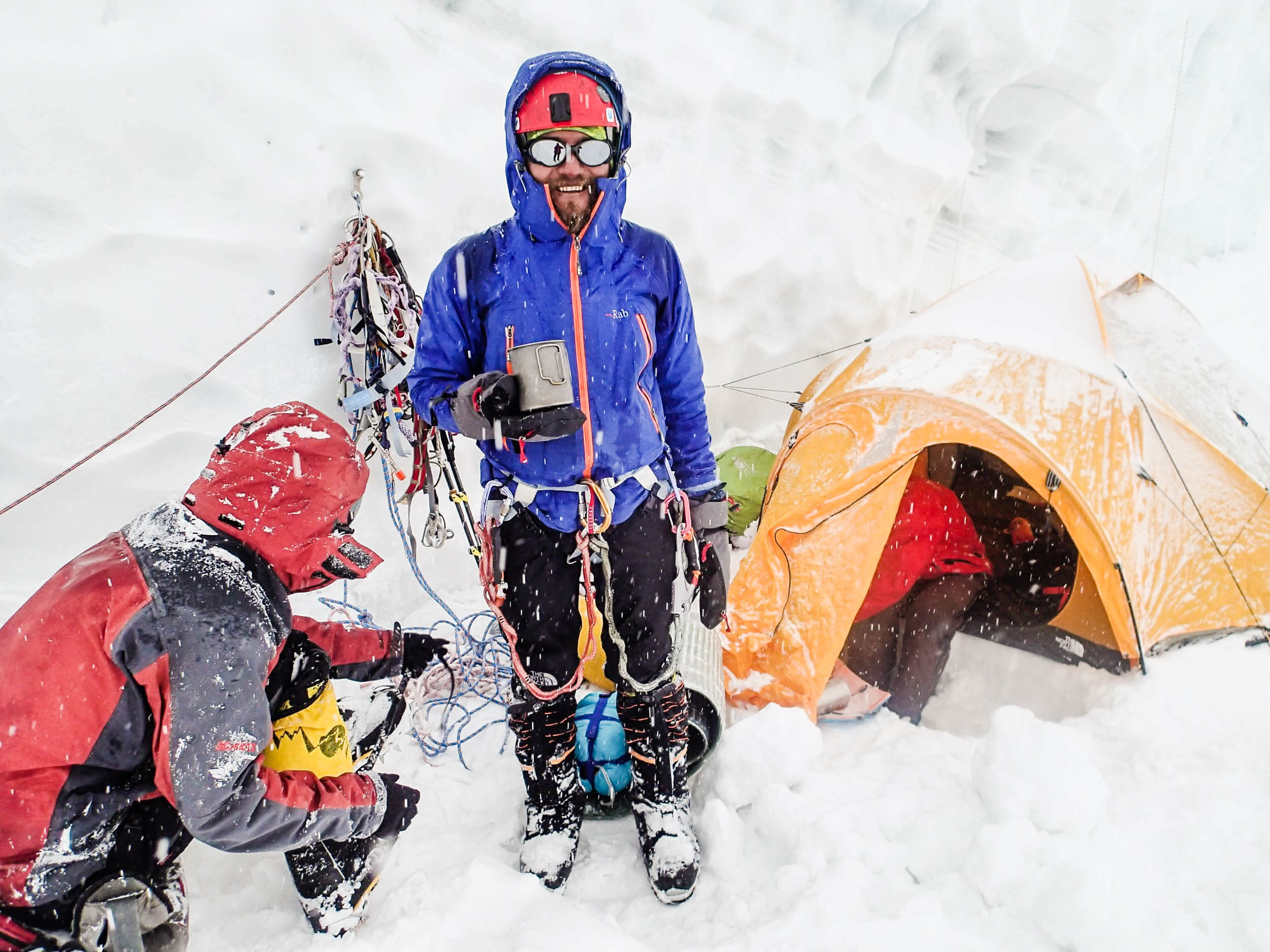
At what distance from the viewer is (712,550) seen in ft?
6.71

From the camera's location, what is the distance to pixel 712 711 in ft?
7.67

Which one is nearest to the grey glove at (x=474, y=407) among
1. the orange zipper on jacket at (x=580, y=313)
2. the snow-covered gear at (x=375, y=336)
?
the orange zipper on jacket at (x=580, y=313)

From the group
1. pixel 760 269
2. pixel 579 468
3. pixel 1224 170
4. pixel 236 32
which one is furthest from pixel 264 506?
pixel 1224 170

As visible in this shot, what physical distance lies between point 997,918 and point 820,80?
4227 millimetres

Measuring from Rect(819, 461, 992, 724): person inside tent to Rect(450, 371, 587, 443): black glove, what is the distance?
192 cm

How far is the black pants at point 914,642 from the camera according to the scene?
3.02 meters

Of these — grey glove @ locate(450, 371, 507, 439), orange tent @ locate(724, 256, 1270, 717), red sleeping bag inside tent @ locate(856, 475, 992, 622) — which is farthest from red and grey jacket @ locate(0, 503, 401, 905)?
red sleeping bag inside tent @ locate(856, 475, 992, 622)

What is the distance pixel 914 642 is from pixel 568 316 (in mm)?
2196

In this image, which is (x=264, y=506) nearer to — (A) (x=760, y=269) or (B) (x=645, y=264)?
(B) (x=645, y=264)

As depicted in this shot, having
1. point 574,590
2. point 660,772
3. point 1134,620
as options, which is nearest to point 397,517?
point 574,590

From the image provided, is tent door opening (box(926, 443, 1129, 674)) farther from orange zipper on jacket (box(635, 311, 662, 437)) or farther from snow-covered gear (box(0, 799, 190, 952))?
snow-covered gear (box(0, 799, 190, 952))

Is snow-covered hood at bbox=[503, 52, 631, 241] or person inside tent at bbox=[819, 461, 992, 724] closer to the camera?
snow-covered hood at bbox=[503, 52, 631, 241]

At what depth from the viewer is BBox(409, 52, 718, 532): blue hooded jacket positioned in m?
1.71

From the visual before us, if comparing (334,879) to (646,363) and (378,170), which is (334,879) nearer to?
(646,363)
